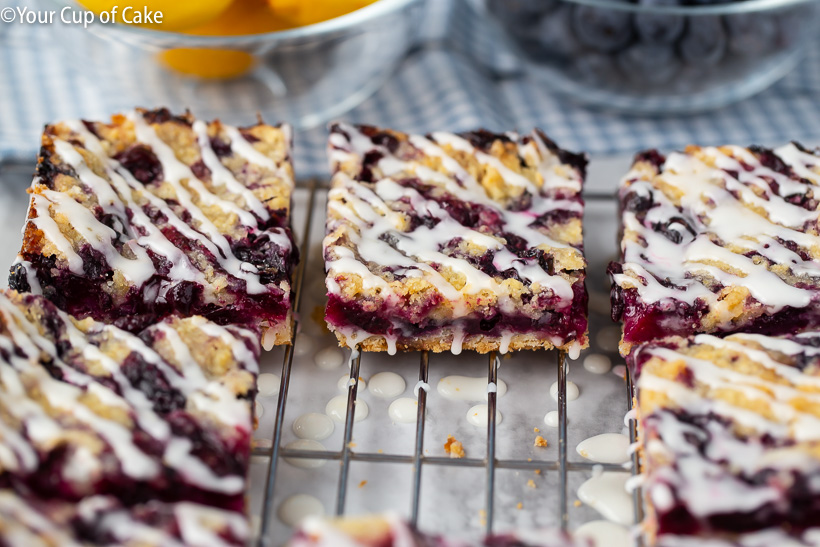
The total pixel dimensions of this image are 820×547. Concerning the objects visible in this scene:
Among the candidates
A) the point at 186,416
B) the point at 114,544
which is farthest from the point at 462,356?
the point at 114,544

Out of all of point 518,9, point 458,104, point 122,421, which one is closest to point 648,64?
point 518,9

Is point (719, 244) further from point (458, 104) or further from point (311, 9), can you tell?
point (311, 9)

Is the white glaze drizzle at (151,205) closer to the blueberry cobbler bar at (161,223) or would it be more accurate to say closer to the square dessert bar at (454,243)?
the blueberry cobbler bar at (161,223)

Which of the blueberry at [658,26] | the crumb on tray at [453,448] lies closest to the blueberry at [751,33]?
the blueberry at [658,26]

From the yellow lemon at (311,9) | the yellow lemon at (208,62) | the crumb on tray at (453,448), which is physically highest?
the yellow lemon at (311,9)

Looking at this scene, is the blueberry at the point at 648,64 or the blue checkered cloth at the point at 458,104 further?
the blue checkered cloth at the point at 458,104

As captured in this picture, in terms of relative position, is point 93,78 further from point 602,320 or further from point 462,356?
point 602,320
